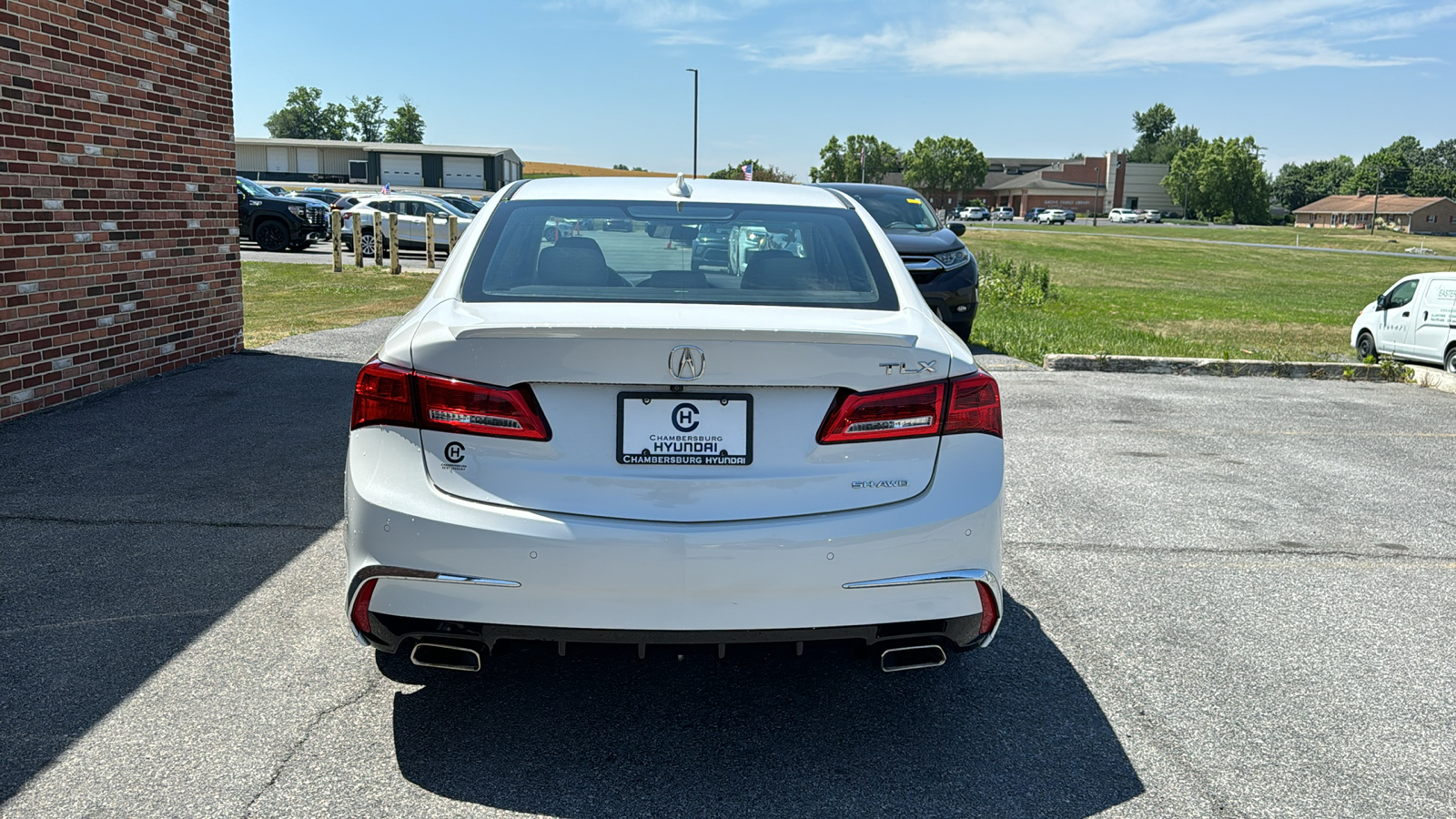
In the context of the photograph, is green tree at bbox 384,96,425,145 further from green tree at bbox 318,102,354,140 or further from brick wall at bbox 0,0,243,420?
brick wall at bbox 0,0,243,420

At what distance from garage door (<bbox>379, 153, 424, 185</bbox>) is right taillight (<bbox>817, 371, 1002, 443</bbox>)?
9029 centimetres

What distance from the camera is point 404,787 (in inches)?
121

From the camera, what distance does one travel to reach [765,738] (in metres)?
3.44

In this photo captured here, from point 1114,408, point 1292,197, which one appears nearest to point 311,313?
point 1114,408

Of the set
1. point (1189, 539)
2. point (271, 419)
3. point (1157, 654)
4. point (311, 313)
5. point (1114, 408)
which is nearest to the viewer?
point (1157, 654)

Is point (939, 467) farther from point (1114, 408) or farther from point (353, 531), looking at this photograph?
point (1114, 408)

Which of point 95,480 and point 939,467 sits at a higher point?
point 939,467

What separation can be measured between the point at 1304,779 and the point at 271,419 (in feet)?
21.7

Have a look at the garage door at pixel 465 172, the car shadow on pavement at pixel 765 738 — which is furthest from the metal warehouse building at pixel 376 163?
the car shadow on pavement at pixel 765 738

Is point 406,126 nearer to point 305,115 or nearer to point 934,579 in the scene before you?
point 305,115

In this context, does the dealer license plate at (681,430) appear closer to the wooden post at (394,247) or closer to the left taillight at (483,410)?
the left taillight at (483,410)

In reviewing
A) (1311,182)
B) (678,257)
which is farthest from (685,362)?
(1311,182)

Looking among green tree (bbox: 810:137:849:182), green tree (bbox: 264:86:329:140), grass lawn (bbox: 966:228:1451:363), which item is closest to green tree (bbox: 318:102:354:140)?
green tree (bbox: 264:86:329:140)

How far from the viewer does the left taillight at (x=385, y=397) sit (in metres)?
3.06
